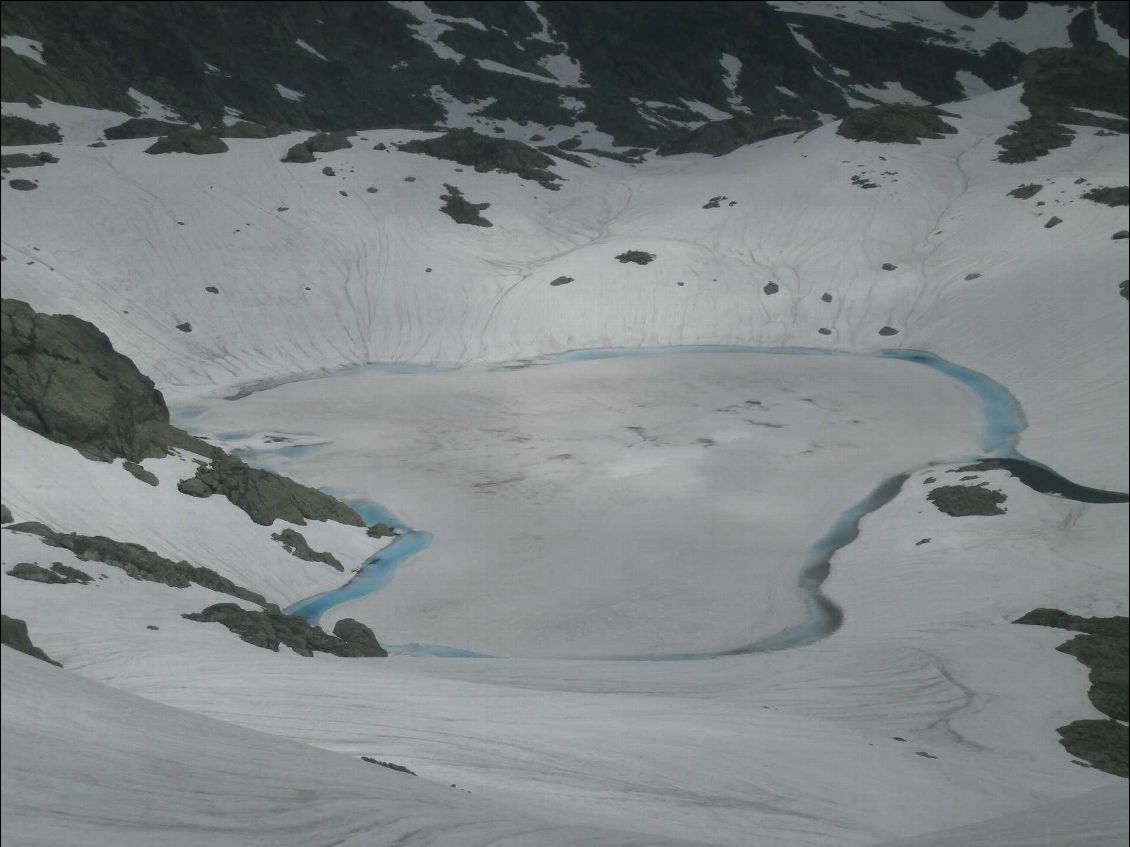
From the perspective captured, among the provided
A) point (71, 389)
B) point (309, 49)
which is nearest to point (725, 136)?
point (309, 49)

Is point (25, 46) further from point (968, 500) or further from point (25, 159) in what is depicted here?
point (968, 500)

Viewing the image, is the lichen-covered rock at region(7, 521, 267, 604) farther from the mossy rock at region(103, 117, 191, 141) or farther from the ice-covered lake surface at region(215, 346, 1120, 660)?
the mossy rock at region(103, 117, 191, 141)

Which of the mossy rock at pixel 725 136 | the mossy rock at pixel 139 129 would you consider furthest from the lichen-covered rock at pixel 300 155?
the mossy rock at pixel 725 136

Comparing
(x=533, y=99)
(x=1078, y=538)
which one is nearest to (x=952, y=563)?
(x=1078, y=538)

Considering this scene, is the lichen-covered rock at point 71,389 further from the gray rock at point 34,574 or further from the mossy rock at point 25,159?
the mossy rock at point 25,159

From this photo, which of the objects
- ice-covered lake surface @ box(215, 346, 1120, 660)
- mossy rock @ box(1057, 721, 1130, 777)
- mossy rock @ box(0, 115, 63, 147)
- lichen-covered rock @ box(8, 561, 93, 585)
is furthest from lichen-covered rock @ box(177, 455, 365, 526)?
mossy rock @ box(0, 115, 63, 147)
